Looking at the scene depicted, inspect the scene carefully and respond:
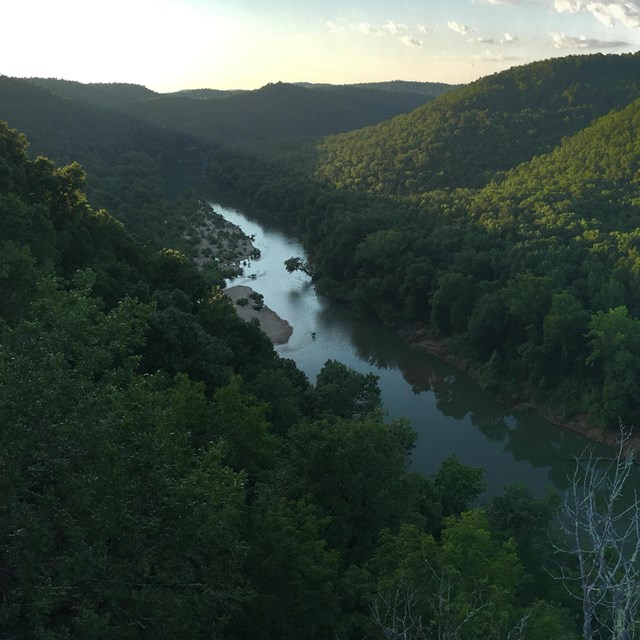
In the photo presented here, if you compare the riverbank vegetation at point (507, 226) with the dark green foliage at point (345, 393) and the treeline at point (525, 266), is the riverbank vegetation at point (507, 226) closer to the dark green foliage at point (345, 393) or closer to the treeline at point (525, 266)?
the treeline at point (525, 266)

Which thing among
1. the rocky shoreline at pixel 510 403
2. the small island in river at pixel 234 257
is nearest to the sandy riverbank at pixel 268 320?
the small island in river at pixel 234 257

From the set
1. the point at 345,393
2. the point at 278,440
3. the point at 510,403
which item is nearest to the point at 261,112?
the point at 510,403

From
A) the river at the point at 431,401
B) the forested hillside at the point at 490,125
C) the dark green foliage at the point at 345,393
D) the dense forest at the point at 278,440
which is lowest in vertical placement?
the river at the point at 431,401

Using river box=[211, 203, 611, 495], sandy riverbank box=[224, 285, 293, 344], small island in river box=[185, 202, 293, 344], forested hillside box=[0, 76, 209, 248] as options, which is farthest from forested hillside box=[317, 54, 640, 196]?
sandy riverbank box=[224, 285, 293, 344]

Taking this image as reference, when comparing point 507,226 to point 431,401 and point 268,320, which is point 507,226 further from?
point 268,320

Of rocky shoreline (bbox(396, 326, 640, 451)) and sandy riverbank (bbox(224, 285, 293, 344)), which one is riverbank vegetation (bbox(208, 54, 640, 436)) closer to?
rocky shoreline (bbox(396, 326, 640, 451))

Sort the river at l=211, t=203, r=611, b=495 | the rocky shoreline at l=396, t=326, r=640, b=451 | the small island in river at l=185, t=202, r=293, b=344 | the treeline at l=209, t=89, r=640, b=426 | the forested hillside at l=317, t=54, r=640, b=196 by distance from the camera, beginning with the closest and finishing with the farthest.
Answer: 1. the river at l=211, t=203, r=611, b=495
2. the rocky shoreline at l=396, t=326, r=640, b=451
3. the treeline at l=209, t=89, r=640, b=426
4. the small island in river at l=185, t=202, r=293, b=344
5. the forested hillside at l=317, t=54, r=640, b=196

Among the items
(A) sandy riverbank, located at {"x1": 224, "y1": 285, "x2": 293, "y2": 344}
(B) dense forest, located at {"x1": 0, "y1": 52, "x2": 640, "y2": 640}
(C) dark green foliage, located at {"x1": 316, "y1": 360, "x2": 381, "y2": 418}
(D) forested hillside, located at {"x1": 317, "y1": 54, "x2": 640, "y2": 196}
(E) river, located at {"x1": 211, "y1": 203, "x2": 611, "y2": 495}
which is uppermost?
(D) forested hillside, located at {"x1": 317, "y1": 54, "x2": 640, "y2": 196}
